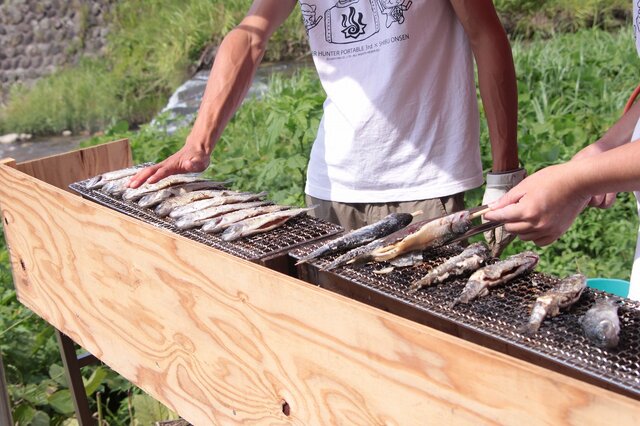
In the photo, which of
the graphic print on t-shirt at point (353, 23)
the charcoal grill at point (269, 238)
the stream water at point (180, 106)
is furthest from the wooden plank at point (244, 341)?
the stream water at point (180, 106)

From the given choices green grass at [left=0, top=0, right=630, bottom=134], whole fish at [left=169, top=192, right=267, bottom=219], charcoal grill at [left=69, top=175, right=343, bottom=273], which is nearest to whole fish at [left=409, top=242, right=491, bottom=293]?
charcoal grill at [left=69, top=175, right=343, bottom=273]

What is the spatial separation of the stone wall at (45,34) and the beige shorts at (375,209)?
17925 millimetres

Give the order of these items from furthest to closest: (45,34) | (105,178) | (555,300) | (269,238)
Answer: (45,34) < (105,178) < (269,238) < (555,300)

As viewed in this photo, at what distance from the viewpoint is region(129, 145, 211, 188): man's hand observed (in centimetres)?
310

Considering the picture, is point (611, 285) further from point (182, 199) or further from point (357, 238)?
point (182, 199)

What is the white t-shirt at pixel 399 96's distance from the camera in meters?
3.04

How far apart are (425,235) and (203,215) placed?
35.7 inches

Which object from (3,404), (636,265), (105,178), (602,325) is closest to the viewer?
(602,325)

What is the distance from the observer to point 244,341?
7.09ft

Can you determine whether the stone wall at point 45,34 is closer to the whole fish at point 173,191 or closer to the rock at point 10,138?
the rock at point 10,138

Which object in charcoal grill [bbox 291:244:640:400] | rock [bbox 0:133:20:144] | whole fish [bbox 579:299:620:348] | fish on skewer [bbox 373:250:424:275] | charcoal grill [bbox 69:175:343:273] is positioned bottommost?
rock [bbox 0:133:20:144]

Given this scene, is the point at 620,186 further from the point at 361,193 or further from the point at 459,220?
the point at 361,193

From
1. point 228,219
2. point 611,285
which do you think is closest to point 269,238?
point 228,219

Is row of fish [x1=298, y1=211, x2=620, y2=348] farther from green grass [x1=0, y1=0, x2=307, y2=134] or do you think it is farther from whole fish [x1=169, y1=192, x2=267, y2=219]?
green grass [x1=0, y1=0, x2=307, y2=134]
